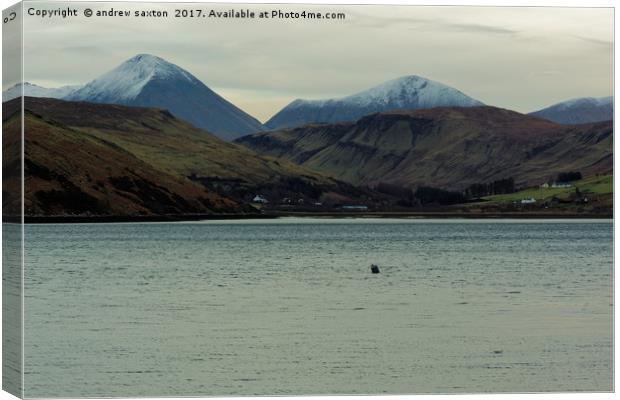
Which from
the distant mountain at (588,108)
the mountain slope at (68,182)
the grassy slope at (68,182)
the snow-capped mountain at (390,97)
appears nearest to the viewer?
the distant mountain at (588,108)

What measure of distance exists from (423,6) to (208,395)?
39.7ft

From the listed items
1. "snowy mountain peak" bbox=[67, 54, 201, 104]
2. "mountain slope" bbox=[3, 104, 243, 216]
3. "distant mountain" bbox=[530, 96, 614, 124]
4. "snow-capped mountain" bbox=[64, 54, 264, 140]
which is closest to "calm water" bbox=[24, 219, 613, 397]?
"distant mountain" bbox=[530, 96, 614, 124]

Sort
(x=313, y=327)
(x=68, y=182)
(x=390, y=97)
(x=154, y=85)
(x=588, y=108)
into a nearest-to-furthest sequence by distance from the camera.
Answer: (x=313, y=327), (x=390, y=97), (x=588, y=108), (x=154, y=85), (x=68, y=182)

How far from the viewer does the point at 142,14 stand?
31.3m

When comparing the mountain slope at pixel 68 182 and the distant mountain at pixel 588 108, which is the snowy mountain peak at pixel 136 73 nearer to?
the distant mountain at pixel 588 108

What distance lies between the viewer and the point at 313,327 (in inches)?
1658

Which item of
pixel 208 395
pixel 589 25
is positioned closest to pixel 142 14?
pixel 208 395

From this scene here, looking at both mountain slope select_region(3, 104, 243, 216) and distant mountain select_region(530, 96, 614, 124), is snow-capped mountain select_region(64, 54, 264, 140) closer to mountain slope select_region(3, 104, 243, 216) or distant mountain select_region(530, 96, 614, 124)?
mountain slope select_region(3, 104, 243, 216)

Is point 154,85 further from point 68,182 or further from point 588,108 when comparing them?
point 68,182

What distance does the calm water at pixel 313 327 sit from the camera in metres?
31.6

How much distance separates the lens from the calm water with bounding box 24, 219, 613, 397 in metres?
31.6

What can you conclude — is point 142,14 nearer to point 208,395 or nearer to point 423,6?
point 423,6

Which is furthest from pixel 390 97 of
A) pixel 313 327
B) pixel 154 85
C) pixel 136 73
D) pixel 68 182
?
pixel 68 182

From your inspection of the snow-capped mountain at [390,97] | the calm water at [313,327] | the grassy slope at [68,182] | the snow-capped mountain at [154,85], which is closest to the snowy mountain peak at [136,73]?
the snow-capped mountain at [154,85]
